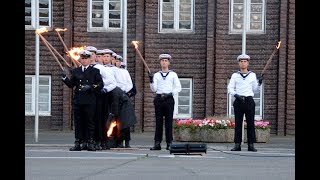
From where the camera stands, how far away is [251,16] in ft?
94.4

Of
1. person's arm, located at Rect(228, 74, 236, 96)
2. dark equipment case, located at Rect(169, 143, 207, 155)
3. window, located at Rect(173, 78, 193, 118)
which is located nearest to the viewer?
dark equipment case, located at Rect(169, 143, 207, 155)

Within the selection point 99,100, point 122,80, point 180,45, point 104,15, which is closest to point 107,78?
point 99,100

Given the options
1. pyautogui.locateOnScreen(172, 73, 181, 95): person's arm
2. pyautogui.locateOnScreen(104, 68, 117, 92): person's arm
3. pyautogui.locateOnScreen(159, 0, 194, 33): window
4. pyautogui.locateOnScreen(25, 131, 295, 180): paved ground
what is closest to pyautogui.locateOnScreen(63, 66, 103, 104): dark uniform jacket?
Answer: pyautogui.locateOnScreen(104, 68, 117, 92): person's arm

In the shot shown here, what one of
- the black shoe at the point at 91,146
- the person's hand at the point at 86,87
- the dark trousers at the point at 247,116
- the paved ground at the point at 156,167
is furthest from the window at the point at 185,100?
the paved ground at the point at 156,167

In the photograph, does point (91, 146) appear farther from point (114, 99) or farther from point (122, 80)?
point (122, 80)

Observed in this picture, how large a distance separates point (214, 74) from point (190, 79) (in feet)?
2.88

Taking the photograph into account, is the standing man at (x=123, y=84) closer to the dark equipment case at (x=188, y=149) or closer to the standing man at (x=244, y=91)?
the standing man at (x=244, y=91)

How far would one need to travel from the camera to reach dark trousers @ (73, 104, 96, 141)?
49.8 feet

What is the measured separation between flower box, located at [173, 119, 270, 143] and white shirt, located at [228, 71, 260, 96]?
5.41 meters

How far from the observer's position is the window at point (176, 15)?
28766 millimetres

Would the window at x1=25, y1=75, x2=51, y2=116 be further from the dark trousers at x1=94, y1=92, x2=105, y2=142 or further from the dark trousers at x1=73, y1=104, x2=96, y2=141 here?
the dark trousers at x1=73, y1=104, x2=96, y2=141

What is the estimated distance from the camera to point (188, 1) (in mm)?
28969
